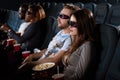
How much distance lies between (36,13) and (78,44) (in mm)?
1598

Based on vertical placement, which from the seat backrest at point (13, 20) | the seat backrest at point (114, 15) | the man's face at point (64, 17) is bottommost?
the seat backrest at point (13, 20)

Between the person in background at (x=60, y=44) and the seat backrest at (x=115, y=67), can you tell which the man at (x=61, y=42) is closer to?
the person in background at (x=60, y=44)

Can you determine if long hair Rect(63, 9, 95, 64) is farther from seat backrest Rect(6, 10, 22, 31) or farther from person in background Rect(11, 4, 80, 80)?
seat backrest Rect(6, 10, 22, 31)

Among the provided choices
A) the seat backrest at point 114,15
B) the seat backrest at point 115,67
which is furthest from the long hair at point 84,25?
the seat backrest at point 114,15

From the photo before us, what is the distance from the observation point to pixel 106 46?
1906mm

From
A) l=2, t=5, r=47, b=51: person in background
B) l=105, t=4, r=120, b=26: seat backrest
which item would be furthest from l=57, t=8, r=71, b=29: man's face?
A: l=105, t=4, r=120, b=26: seat backrest

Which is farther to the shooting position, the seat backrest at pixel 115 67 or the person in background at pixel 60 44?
the person in background at pixel 60 44

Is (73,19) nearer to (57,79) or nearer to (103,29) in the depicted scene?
(103,29)

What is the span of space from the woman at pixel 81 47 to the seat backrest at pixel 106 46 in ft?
0.26

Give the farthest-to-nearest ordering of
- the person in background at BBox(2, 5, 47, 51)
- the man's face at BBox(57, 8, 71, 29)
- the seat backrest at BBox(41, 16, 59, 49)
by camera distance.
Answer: the person in background at BBox(2, 5, 47, 51), the seat backrest at BBox(41, 16, 59, 49), the man's face at BBox(57, 8, 71, 29)

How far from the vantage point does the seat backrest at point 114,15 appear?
12.8ft

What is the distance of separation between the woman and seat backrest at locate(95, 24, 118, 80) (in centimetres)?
8

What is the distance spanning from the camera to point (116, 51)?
6.12 ft

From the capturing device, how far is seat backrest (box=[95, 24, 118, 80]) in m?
1.87
